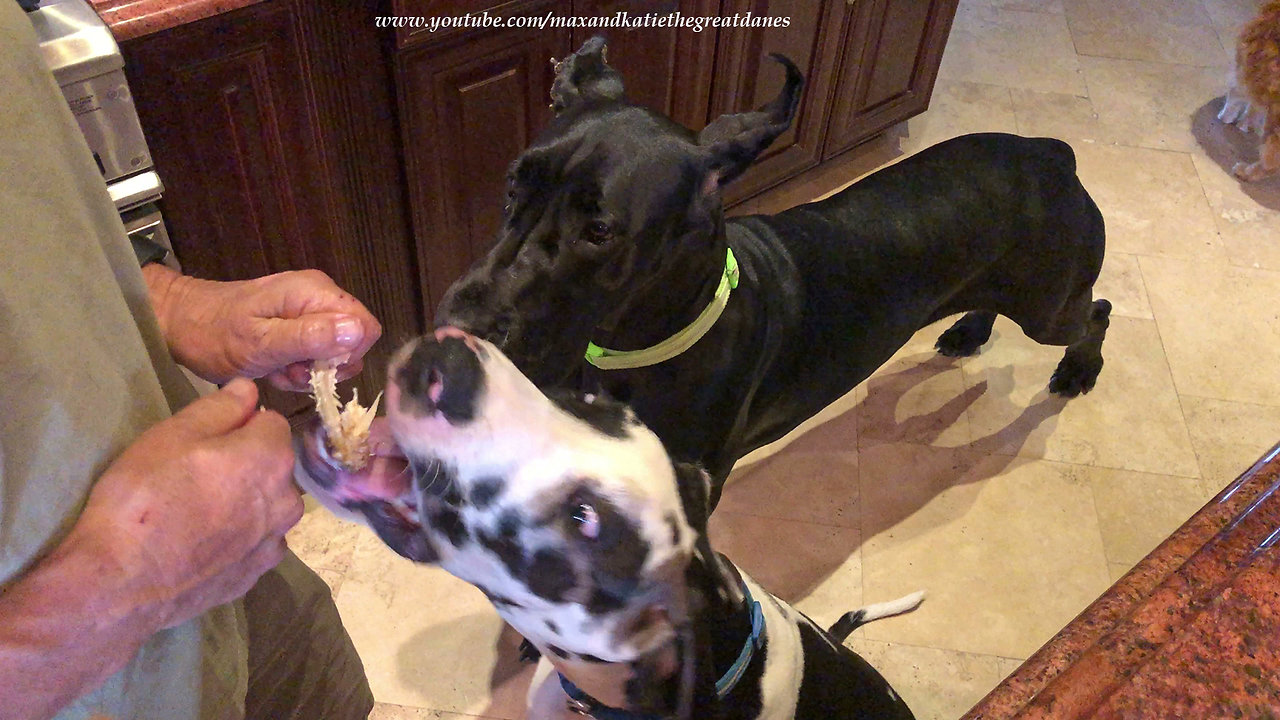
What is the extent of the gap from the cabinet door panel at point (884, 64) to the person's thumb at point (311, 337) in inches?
91.9

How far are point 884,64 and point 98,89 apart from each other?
2.49 m

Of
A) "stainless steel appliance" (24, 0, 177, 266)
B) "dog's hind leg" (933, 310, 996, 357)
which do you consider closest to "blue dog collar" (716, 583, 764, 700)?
"stainless steel appliance" (24, 0, 177, 266)

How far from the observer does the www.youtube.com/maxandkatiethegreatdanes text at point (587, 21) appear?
5.98ft

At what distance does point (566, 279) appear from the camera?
4.89ft

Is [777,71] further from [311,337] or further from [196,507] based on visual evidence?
Answer: [196,507]

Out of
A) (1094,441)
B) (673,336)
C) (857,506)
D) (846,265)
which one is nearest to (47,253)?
(673,336)

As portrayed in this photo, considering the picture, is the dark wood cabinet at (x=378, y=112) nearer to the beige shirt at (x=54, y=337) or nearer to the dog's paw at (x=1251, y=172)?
the beige shirt at (x=54, y=337)

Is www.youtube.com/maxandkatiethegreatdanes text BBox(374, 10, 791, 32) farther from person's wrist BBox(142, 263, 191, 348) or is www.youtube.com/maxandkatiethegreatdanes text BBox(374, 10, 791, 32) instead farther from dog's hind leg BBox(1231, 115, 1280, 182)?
dog's hind leg BBox(1231, 115, 1280, 182)

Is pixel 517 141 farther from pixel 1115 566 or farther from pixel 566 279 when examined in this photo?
pixel 1115 566

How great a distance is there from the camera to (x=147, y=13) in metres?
1.49

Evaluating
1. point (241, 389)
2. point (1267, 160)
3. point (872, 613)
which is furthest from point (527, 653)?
point (1267, 160)

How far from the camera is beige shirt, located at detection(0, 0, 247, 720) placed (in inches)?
25.2

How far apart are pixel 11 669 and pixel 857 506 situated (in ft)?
7.11

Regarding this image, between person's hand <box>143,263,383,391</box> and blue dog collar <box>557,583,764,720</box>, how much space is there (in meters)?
0.63
